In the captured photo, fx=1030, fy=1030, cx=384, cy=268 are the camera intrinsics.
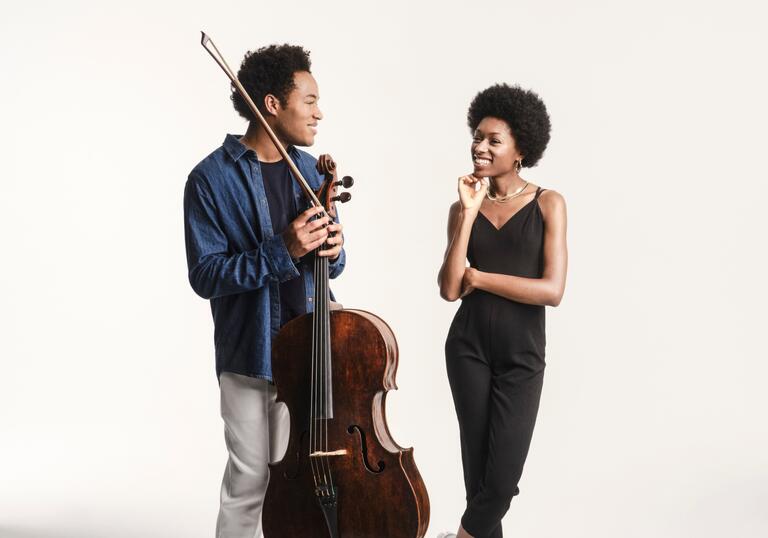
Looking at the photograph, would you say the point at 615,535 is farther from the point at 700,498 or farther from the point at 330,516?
the point at 330,516

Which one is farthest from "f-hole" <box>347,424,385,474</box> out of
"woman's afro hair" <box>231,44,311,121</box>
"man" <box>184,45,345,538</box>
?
"woman's afro hair" <box>231,44,311,121</box>

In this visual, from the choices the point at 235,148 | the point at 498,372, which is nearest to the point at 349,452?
the point at 498,372

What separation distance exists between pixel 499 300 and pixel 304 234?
60cm

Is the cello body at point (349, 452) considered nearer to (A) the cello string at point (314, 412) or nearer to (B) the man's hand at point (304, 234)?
(A) the cello string at point (314, 412)

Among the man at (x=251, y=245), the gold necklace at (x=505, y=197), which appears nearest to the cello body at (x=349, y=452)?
the man at (x=251, y=245)

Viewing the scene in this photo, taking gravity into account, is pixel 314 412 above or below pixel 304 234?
below

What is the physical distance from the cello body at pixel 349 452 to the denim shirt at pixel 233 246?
0.33ft

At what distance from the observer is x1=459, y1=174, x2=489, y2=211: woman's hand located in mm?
2865

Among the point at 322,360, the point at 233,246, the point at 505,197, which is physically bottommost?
the point at 322,360

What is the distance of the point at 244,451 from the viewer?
2891mm

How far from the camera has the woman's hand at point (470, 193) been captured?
2.87 meters

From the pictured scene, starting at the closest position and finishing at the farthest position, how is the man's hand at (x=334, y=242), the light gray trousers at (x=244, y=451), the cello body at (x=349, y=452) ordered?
the cello body at (x=349, y=452), the man's hand at (x=334, y=242), the light gray trousers at (x=244, y=451)

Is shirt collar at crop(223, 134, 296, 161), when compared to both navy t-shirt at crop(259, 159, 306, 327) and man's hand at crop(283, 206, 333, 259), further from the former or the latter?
man's hand at crop(283, 206, 333, 259)

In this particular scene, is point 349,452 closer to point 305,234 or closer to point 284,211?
point 305,234
